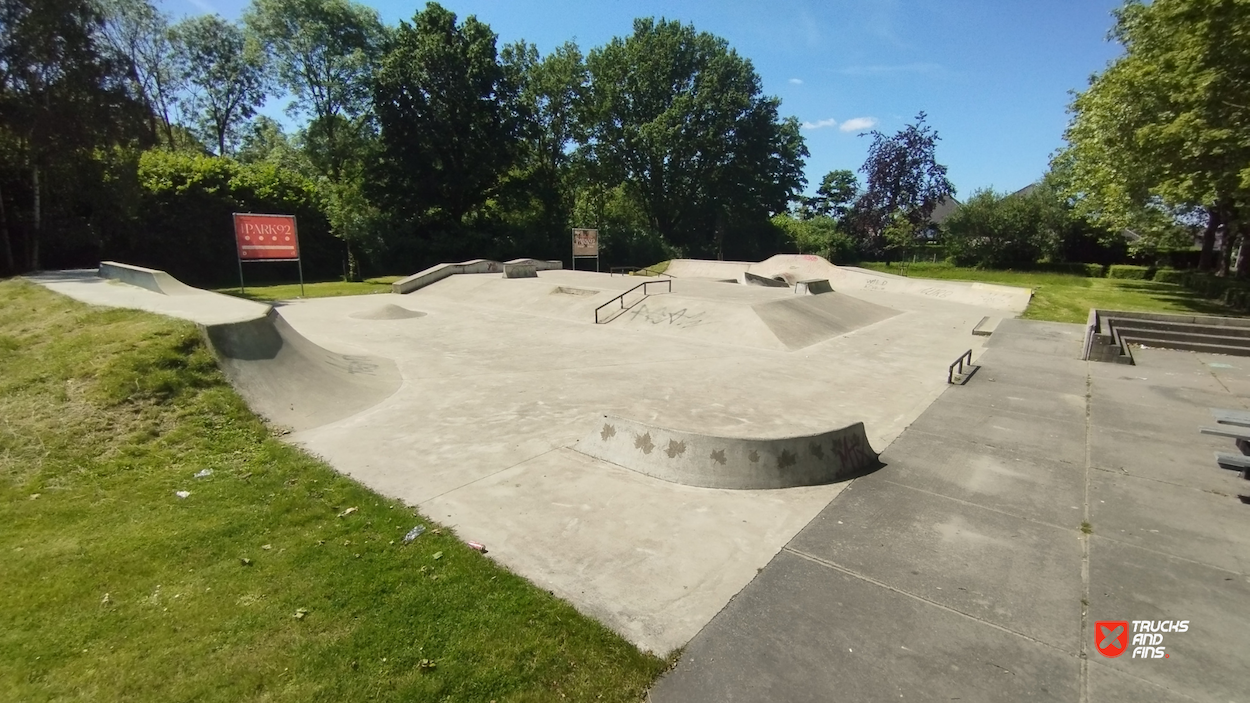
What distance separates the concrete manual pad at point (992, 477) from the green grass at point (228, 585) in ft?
13.4

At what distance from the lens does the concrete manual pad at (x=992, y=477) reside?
5473 mm

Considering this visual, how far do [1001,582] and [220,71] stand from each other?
52.0 m

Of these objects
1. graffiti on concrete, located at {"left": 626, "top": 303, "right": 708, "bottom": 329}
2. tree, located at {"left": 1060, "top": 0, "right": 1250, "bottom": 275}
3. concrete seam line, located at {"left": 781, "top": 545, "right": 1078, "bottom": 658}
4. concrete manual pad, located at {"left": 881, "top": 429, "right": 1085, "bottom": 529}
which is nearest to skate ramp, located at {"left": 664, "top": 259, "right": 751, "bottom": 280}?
graffiti on concrete, located at {"left": 626, "top": 303, "right": 708, "bottom": 329}

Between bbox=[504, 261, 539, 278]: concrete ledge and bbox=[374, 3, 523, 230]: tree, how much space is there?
25.9 ft

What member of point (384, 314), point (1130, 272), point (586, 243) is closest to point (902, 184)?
point (1130, 272)

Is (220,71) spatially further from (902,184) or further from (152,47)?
(902,184)

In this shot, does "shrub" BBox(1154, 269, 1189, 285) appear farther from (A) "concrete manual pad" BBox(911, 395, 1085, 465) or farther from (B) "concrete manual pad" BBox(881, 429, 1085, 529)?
(B) "concrete manual pad" BBox(881, 429, 1085, 529)

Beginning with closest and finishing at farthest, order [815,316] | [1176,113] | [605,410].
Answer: [605,410]
[815,316]
[1176,113]

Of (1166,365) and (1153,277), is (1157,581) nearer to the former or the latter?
(1166,365)

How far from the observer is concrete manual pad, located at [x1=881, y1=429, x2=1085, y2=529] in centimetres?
547

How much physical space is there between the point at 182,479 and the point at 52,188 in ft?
80.0

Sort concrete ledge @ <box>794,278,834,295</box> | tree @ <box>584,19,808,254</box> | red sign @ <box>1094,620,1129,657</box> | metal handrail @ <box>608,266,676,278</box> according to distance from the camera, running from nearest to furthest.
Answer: red sign @ <box>1094,620,1129,657</box>, concrete ledge @ <box>794,278,834,295</box>, metal handrail @ <box>608,266,676,278</box>, tree @ <box>584,19,808,254</box>

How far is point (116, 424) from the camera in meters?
6.45

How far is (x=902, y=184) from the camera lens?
43.2 meters
